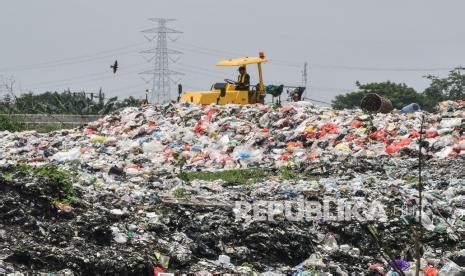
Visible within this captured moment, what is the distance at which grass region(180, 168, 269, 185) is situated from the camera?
11.3 m

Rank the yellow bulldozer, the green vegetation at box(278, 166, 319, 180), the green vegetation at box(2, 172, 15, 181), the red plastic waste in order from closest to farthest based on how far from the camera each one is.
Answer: the red plastic waste
the green vegetation at box(2, 172, 15, 181)
the green vegetation at box(278, 166, 319, 180)
the yellow bulldozer

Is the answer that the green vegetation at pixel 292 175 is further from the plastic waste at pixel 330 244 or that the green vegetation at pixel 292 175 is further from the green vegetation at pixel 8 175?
the green vegetation at pixel 8 175

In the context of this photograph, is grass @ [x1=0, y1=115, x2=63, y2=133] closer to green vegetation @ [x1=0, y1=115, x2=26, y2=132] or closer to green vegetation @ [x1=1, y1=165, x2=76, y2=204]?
green vegetation @ [x1=0, y1=115, x2=26, y2=132]

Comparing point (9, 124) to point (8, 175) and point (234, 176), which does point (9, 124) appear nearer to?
point (234, 176)

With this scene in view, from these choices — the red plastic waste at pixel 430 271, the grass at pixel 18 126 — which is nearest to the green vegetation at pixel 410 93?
the grass at pixel 18 126

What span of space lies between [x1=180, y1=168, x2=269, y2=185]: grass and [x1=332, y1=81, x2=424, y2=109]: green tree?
32019 mm

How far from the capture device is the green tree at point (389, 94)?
4350 centimetres

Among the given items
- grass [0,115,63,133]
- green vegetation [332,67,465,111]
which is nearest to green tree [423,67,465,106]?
green vegetation [332,67,465,111]

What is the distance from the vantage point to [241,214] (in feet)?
25.9

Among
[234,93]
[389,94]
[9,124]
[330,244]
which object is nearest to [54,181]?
[330,244]

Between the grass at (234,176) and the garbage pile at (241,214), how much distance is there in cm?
4

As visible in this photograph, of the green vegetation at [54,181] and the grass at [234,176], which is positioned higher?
the green vegetation at [54,181]

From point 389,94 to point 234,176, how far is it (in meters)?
33.1

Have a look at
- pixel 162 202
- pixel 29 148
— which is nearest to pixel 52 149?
pixel 29 148
